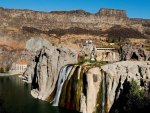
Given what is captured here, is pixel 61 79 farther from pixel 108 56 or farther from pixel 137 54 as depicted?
pixel 108 56

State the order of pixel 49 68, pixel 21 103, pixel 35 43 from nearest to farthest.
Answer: pixel 21 103 < pixel 49 68 < pixel 35 43

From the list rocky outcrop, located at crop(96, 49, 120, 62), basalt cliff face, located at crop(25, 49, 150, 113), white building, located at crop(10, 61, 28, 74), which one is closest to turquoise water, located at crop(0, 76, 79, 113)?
basalt cliff face, located at crop(25, 49, 150, 113)

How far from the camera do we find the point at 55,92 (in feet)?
205

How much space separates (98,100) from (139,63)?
7.38 metres

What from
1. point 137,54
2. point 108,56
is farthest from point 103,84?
point 108,56

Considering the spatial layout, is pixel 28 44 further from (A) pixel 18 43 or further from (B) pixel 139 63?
(B) pixel 139 63

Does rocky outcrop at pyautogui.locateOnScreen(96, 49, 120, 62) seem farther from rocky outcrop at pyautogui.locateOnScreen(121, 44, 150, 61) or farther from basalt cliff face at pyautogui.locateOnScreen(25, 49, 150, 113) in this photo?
basalt cliff face at pyautogui.locateOnScreen(25, 49, 150, 113)

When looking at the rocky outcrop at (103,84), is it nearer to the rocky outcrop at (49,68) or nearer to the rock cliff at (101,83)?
the rock cliff at (101,83)

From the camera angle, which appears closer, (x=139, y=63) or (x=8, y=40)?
(x=139, y=63)

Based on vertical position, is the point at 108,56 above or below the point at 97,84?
above

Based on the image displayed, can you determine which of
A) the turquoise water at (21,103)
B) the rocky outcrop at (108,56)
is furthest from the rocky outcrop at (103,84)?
the rocky outcrop at (108,56)

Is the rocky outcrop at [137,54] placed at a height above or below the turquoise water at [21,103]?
above

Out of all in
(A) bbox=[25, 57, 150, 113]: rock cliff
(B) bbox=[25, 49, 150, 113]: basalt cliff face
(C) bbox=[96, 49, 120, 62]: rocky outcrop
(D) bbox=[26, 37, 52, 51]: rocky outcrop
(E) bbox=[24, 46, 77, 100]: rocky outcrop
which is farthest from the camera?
(D) bbox=[26, 37, 52, 51]: rocky outcrop

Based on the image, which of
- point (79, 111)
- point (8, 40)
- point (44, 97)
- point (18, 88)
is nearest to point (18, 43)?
point (8, 40)
